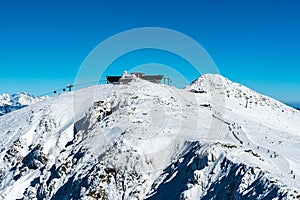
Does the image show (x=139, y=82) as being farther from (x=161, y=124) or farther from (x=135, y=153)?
(x=135, y=153)

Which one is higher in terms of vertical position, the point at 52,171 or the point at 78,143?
the point at 78,143

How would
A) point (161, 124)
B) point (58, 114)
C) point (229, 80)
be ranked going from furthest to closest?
point (229, 80) → point (58, 114) → point (161, 124)

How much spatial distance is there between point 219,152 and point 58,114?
28929 mm

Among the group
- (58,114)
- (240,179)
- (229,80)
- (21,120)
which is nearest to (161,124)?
(240,179)

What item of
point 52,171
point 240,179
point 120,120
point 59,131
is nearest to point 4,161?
point 59,131

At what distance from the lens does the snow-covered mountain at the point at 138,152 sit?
966 inches

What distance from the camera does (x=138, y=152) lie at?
3183cm

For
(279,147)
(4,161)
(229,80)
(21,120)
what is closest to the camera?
(279,147)

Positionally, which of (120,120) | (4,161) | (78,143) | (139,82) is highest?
(139,82)

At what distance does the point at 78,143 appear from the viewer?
39.5 metres

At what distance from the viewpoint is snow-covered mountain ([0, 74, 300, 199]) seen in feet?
80.5

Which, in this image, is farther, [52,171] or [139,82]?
[139,82]

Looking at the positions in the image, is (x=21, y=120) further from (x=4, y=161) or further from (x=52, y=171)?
(x=52, y=171)

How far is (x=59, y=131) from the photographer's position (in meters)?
44.7
